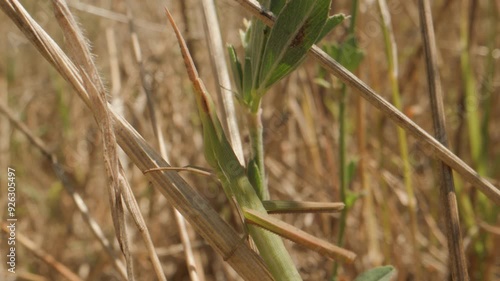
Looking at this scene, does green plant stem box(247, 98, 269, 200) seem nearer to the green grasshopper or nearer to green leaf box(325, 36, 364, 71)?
the green grasshopper

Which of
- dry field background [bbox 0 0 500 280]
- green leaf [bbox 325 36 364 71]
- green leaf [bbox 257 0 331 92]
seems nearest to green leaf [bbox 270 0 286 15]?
green leaf [bbox 257 0 331 92]

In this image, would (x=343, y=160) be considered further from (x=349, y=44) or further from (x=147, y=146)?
(x=147, y=146)

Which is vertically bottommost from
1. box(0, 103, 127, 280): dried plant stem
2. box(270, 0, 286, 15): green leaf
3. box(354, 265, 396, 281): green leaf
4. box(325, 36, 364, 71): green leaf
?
box(0, 103, 127, 280): dried plant stem

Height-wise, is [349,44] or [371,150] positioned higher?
[349,44]

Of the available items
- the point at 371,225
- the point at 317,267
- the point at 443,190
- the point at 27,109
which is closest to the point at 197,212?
the point at 443,190

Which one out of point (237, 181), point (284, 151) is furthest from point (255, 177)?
point (284, 151)

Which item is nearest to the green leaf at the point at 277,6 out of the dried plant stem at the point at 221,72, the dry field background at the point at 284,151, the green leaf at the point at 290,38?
the green leaf at the point at 290,38
